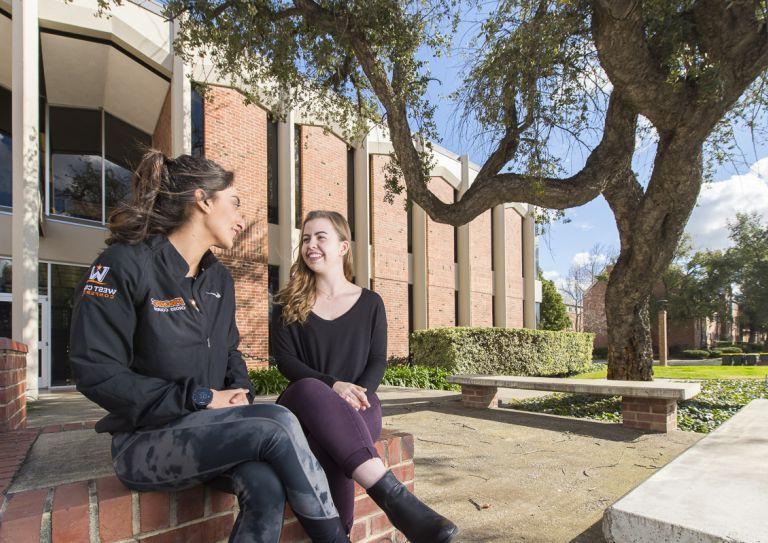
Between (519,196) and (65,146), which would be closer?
(519,196)

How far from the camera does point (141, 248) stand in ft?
6.05

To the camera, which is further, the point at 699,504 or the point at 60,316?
the point at 60,316

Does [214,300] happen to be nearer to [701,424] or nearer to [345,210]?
[701,424]

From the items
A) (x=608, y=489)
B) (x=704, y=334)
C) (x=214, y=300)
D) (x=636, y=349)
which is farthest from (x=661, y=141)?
(x=704, y=334)

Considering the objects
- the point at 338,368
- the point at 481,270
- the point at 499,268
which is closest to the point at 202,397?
the point at 338,368

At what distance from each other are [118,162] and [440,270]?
11.0m

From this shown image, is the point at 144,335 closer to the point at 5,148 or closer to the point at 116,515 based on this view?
the point at 116,515

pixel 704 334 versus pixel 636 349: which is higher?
pixel 636 349

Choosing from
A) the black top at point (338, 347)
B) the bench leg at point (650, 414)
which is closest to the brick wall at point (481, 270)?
the bench leg at point (650, 414)

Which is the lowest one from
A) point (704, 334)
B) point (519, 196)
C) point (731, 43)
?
point (704, 334)

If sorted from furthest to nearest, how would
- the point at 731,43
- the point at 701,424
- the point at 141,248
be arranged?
the point at 701,424 < the point at 731,43 < the point at 141,248

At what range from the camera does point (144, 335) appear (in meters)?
1.75

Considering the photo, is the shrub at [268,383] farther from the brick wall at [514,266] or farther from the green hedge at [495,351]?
the brick wall at [514,266]

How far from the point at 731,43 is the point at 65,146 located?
44.6 feet
